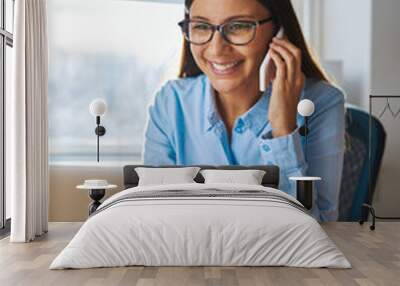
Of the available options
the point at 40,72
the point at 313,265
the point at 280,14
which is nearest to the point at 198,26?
the point at 280,14

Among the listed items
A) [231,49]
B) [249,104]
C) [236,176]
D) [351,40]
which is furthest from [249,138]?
[351,40]

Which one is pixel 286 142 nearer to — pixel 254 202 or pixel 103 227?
pixel 254 202

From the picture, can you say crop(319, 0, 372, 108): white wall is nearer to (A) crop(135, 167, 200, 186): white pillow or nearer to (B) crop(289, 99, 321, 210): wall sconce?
(B) crop(289, 99, 321, 210): wall sconce

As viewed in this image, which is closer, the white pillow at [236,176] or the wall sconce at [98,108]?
Result: the white pillow at [236,176]

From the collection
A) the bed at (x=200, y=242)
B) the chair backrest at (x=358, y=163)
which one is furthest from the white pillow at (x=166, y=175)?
the bed at (x=200, y=242)

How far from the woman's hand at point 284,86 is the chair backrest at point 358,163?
0.68 metres

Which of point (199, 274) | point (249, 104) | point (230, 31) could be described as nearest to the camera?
point (199, 274)

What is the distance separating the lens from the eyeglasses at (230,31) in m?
6.83

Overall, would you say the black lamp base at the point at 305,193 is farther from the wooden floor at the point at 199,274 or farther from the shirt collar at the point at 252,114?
the wooden floor at the point at 199,274

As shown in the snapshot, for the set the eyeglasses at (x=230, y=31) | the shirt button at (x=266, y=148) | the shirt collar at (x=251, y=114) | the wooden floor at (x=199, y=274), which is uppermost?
the eyeglasses at (x=230, y=31)

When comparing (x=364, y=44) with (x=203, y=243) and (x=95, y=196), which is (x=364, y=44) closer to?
(x=95, y=196)

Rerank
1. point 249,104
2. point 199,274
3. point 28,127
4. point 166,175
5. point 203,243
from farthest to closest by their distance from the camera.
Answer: point 249,104, point 166,175, point 28,127, point 203,243, point 199,274

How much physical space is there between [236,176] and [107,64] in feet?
6.84

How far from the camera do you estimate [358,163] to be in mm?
7004
